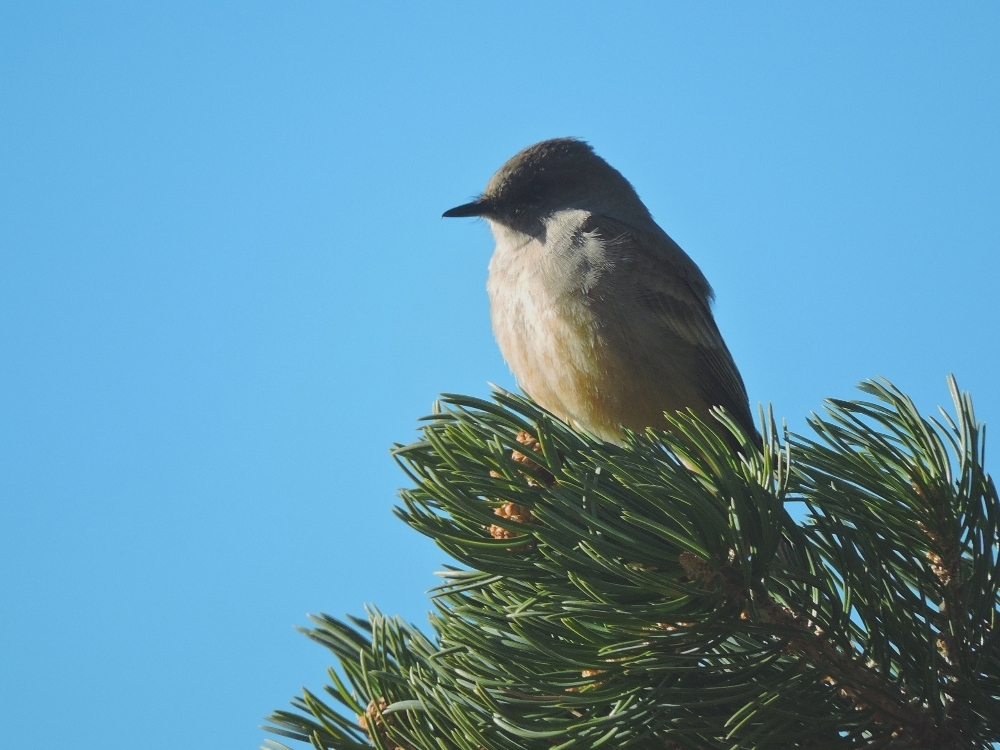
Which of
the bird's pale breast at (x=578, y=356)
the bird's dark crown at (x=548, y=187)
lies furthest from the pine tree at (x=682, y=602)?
the bird's dark crown at (x=548, y=187)

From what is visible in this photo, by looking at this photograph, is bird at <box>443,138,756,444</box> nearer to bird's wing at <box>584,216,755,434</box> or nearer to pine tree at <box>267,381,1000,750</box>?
bird's wing at <box>584,216,755,434</box>

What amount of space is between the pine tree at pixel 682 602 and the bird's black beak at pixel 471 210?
4.03 m

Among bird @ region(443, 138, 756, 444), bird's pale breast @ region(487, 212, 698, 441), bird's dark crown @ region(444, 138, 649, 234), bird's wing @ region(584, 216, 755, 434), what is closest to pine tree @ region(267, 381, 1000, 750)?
bird @ region(443, 138, 756, 444)

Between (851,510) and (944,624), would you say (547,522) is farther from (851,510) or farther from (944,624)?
(944,624)

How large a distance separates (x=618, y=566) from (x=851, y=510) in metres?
0.72

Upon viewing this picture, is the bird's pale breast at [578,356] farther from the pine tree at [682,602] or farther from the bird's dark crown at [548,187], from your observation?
the pine tree at [682,602]

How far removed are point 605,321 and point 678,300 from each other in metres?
0.71

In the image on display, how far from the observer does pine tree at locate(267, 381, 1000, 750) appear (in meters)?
1.92

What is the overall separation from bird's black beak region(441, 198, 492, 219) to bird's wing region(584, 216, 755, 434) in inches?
36.4

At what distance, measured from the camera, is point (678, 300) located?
209 inches

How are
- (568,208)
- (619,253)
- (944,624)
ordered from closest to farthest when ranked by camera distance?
(944,624) < (619,253) < (568,208)

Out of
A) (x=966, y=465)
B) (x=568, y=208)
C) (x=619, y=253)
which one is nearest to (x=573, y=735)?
(x=966, y=465)

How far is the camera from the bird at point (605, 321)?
15.5 feet

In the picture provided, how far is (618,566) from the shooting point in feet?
6.20
